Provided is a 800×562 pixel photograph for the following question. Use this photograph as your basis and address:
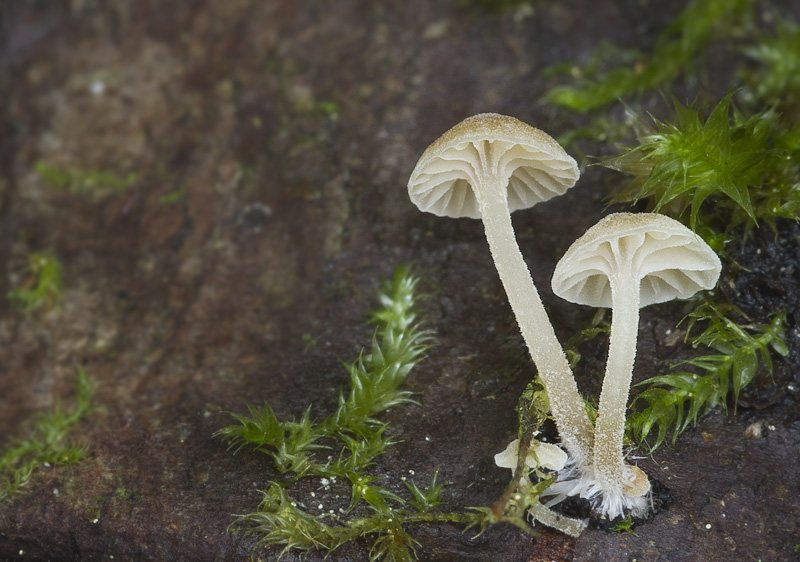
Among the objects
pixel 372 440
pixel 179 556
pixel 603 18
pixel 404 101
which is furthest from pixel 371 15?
pixel 179 556

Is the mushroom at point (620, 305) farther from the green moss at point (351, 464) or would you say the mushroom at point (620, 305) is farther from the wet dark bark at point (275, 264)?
the green moss at point (351, 464)

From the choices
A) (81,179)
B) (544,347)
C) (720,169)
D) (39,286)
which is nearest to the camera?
(544,347)

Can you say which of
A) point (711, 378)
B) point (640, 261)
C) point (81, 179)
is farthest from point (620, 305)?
point (81, 179)

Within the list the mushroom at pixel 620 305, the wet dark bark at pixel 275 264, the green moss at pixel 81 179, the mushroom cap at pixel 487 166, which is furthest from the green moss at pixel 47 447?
the mushroom at pixel 620 305

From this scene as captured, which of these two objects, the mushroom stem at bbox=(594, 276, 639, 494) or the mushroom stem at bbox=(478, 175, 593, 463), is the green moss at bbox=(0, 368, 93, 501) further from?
the mushroom stem at bbox=(594, 276, 639, 494)

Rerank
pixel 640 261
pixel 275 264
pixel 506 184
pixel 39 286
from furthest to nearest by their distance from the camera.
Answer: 1. pixel 39 286
2. pixel 275 264
3. pixel 506 184
4. pixel 640 261

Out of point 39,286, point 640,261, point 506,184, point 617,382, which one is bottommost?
point 617,382

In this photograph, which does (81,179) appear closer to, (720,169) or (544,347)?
(544,347)
